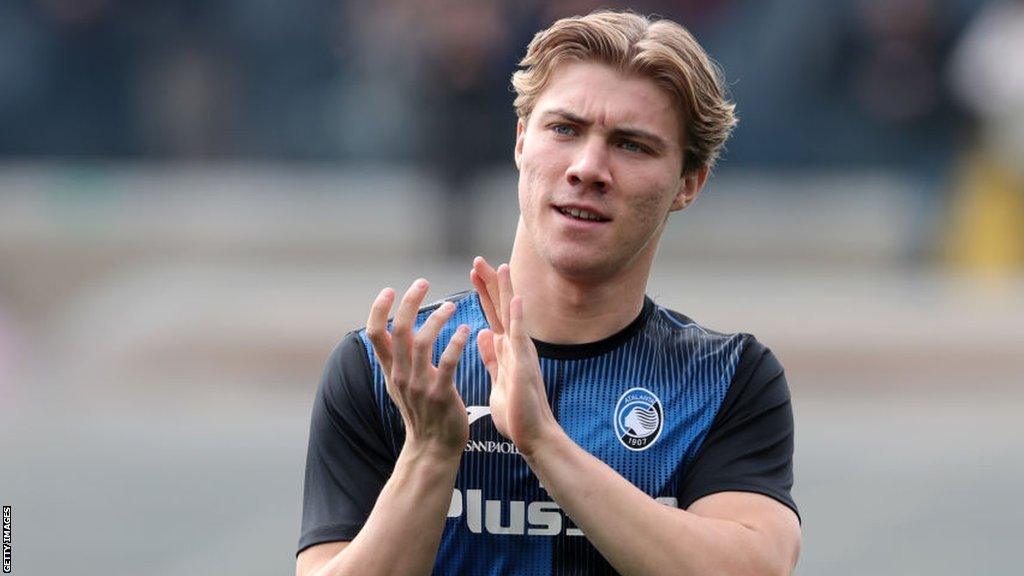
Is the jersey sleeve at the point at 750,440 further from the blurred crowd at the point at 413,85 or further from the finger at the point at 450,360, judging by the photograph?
the blurred crowd at the point at 413,85

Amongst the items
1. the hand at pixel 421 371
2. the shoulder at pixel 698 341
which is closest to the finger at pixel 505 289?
the hand at pixel 421 371

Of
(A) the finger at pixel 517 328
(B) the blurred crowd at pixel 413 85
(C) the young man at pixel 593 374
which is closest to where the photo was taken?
(A) the finger at pixel 517 328

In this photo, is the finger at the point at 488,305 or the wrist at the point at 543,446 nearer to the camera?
the wrist at the point at 543,446

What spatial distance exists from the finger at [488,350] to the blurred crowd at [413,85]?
43.2 feet

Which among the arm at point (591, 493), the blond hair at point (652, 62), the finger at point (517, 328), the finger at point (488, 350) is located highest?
the blond hair at point (652, 62)

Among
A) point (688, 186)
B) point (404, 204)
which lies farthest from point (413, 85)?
point (688, 186)

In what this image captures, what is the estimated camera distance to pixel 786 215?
19.4m

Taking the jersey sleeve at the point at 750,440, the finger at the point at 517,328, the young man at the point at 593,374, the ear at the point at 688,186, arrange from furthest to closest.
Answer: the ear at the point at 688,186, the jersey sleeve at the point at 750,440, the young man at the point at 593,374, the finger at the point at 517,328

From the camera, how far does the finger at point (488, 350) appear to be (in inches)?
155

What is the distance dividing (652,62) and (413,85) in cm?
1375

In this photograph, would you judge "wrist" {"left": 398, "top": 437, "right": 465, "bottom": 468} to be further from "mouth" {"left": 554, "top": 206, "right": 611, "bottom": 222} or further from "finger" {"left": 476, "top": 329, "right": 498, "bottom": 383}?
"mouth" {"left": 554, "top": 206, "right": 611, "bottom": 222}

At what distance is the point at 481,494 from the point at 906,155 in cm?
1507

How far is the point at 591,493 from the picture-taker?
12.2 feet

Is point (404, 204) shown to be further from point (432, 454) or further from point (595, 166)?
point (432, 454)
